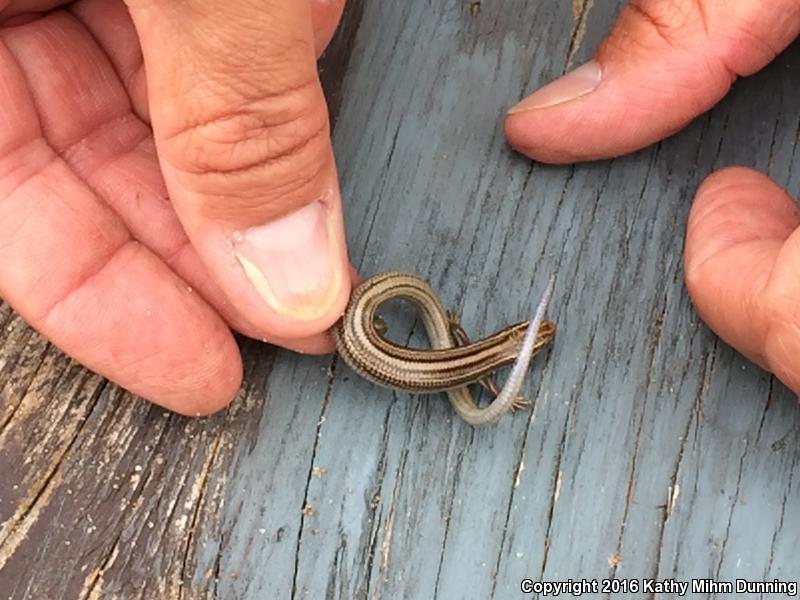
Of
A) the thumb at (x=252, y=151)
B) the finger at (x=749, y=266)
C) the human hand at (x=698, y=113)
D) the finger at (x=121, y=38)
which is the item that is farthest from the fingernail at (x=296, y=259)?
the finger at (x=749, y=266)

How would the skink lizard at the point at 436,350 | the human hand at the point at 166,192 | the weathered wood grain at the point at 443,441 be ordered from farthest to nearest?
the skink lizard at the point at 436,350, the weathered wood grain at the point at 443,441, the human hand at the point at 166,192

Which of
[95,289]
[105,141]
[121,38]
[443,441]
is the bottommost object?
[443,441]

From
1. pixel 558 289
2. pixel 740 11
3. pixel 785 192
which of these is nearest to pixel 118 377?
pixel 558 289

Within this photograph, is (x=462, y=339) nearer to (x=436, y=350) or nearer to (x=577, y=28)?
(x=436, y=350)

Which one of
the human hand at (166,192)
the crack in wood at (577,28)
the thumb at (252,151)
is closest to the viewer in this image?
the thumb at (252,151)

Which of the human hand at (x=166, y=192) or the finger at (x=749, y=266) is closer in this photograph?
the human hand at (x=166, y=192)

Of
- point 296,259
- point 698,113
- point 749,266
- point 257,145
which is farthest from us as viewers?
point 698,113

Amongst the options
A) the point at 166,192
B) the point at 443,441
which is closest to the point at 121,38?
the point at 166,192

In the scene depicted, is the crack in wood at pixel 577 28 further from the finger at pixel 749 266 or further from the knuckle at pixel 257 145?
the knuckle at pixel 257 145
